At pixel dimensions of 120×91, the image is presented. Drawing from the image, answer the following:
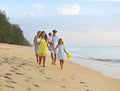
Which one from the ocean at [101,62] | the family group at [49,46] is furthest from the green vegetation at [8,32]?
the family group at [49,46]

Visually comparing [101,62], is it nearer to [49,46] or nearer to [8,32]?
[49,46]

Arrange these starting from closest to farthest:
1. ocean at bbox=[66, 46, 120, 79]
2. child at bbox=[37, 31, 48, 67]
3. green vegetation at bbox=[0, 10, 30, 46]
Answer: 1. child at bbox=[37, 31, 48, 67]
2. ocean at bbox=[66, 46, 120, 79]
3. green vegetation at bbox=[0, 10, 30, 46]

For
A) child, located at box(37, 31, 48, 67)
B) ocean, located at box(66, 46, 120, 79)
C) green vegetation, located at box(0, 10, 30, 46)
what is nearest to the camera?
child, located at box(37, 31, 48, 67)

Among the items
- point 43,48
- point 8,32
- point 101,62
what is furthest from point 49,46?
point 8,32

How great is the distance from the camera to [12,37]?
56719 mm

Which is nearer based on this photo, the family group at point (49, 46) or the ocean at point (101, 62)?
the family group at point (49, 46)

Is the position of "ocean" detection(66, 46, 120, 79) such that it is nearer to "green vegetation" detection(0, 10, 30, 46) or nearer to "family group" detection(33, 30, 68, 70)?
"family group" detection(33, 30, 68, 70)

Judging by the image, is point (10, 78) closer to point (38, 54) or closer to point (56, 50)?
point (38, 54)

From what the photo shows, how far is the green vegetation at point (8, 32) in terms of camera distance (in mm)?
52906

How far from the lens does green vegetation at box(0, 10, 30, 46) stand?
52.9 m

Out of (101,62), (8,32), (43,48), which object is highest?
(8,32)

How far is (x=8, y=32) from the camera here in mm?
53344

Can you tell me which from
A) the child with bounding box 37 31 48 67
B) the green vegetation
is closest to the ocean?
the child with bounding box 37 31 48 67

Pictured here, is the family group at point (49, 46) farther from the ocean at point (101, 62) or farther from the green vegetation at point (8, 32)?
the green vegetation at point (8, 32)
